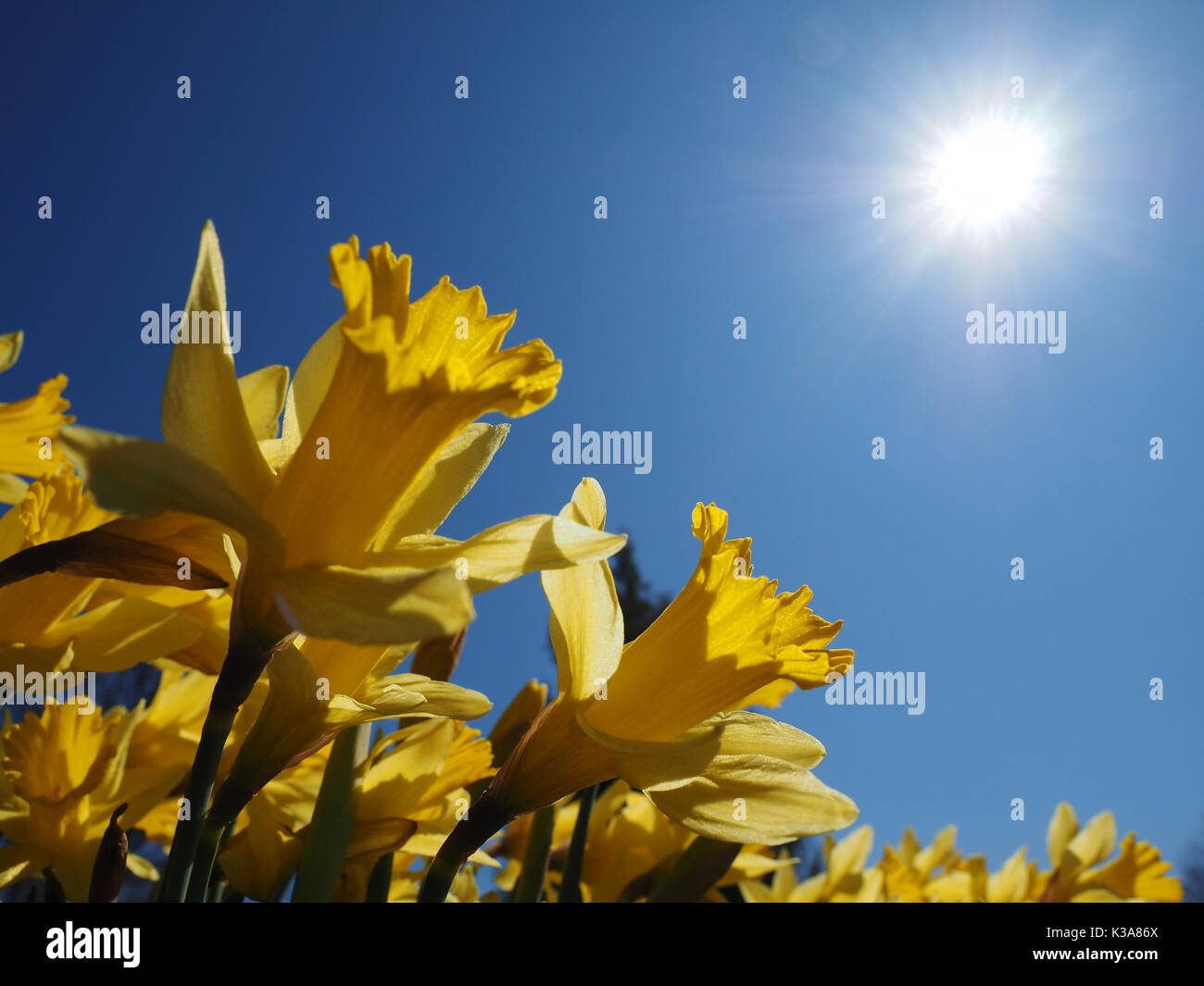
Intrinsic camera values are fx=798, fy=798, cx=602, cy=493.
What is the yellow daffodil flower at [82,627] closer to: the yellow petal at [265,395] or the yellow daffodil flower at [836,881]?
the yellow petal at [265,395]

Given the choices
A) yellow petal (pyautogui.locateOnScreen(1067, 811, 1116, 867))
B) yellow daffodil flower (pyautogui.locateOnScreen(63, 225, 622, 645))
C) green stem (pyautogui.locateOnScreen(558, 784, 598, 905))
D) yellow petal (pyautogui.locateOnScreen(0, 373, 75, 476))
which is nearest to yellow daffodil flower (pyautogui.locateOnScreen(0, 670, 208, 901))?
yellow petal (pyautogui.locateOnScreen(0, 373, 75, 476))

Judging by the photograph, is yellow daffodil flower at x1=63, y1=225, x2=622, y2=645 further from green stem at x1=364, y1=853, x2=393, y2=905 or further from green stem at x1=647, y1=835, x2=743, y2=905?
green stem at x1=647, y1=835, x2=743, y2=905

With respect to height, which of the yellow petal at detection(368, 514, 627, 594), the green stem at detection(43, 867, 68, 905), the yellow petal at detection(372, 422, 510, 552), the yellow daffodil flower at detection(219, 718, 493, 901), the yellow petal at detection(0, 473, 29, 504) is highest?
the yellow petal at detection(0, 473, 29, 504)

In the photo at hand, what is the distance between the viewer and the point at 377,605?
61 centimetres

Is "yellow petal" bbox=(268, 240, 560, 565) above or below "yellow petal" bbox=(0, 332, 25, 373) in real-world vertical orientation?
below

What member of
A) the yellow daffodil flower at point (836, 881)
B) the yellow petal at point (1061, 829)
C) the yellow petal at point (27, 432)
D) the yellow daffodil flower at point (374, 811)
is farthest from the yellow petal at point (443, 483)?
the yellow petal at point (1061, 829)

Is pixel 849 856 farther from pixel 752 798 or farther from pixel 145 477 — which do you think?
pixel 145 477

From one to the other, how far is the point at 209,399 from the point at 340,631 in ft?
0.87

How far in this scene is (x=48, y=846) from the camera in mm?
1143

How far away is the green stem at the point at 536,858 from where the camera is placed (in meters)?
1.40

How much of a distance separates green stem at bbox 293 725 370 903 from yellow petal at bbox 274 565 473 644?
42cm

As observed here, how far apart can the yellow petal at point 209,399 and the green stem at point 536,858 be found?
92 centimetres

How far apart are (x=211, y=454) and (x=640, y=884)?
4.43 ft

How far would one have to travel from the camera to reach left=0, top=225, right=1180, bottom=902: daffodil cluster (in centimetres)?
69
